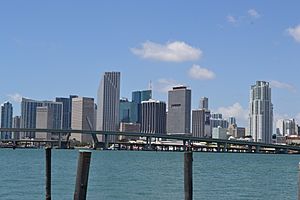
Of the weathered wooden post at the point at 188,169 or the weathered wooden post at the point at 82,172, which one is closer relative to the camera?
the weathered wooden post at the point at 82,172

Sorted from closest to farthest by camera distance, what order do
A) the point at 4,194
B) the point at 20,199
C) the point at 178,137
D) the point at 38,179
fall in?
the point at 20,199, the point at 4,194, the point at 38,179, the point at 178,137

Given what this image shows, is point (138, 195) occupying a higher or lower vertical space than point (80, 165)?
lower

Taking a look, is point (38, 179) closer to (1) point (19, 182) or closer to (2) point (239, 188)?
(1) point (19, 182)

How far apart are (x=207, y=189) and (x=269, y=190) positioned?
5.79 metres

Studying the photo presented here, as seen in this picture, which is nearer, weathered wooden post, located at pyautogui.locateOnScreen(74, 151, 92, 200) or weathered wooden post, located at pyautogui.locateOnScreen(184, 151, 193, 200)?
weathered wooden post, located at pyautogui.locateOnScreen(74, 151, 92, 200)

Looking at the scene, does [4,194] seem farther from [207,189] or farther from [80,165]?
[80,165]

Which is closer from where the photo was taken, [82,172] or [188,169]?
[82,172]

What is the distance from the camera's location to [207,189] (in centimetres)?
4959

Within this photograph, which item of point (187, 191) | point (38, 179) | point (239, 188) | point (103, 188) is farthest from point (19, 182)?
point (187, 191)

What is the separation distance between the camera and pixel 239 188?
5225 centimetres

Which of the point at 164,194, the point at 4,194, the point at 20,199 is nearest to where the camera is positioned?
the point at 20,199

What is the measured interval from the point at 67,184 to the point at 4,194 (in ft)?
29.3

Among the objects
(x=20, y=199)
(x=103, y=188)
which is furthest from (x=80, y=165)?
(x=103, y=188)

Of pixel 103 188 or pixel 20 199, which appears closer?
pixel 20 199
